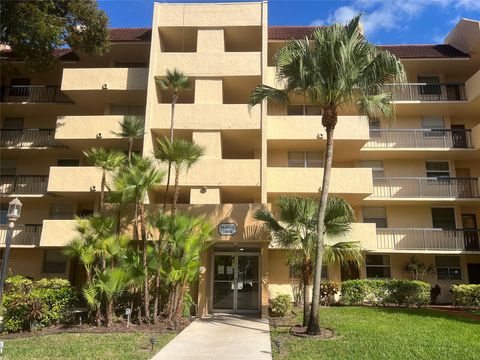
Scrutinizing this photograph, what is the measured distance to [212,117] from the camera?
20.6 m

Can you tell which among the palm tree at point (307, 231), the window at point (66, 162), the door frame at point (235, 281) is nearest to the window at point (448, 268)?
the palm tree at point (307, 231)

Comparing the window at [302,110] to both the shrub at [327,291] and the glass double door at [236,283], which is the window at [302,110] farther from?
the shrub at [327,291]

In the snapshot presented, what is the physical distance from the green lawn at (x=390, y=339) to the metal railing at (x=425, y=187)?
310 inches

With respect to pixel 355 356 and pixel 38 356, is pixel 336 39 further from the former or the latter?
pixel 38 356

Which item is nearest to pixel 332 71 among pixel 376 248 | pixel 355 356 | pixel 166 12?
pixel 355 356

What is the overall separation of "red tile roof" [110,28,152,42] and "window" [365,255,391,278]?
1802cm

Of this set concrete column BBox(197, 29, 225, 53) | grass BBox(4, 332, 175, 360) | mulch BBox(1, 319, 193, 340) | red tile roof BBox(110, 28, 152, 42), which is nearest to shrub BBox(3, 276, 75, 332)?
mulch BBox(1, 319, 193, 340)

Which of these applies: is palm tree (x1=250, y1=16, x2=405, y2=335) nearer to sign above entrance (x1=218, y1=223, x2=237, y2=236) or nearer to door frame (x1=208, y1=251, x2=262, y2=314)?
sign above entrance (x1=218, y1=223, x2=237, y2=236)

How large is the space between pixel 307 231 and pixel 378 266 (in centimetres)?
Answer: 979

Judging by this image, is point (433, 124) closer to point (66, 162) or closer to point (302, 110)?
point (302, 110)

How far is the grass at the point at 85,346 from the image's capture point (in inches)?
389

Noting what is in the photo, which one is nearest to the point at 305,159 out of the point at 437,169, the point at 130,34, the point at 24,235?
the point at 437,169

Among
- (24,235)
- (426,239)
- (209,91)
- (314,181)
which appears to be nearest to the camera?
(314,181)

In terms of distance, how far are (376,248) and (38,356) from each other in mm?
15976
